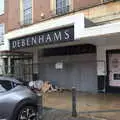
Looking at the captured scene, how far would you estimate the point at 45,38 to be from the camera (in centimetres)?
1839

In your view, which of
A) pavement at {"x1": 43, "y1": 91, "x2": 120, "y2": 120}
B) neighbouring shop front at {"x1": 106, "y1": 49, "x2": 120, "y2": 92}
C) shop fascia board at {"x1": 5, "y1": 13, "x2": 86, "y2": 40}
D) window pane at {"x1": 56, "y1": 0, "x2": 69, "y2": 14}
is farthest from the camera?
window pane at {"x1": 56, "y1": 0, "x2": 69, "y2": 14}

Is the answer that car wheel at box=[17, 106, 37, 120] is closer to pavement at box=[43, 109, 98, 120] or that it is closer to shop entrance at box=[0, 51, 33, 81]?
pavement at box=[43, 109, 98, 120]

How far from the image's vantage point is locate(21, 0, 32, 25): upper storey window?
23328mm

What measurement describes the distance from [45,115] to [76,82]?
7.94 metres

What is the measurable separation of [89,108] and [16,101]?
13.9ft

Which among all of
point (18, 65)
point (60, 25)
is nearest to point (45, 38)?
point (60, 25)

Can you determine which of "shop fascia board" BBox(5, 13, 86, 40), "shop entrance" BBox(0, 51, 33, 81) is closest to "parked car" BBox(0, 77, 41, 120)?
"shop fascia board" BBox(5, 13, 86, 40)

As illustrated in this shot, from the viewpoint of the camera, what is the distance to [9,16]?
26.2 metres

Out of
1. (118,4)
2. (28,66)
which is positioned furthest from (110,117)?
(28,66)

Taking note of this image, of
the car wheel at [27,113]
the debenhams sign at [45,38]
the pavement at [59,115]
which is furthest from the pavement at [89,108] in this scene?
the debenhams sign at [45,38]

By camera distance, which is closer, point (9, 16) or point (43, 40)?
point (43, 40)

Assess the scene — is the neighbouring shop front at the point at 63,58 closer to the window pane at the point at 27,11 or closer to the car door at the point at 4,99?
the window pane at the point at 27,11

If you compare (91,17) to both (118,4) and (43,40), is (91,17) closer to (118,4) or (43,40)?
(118,4)

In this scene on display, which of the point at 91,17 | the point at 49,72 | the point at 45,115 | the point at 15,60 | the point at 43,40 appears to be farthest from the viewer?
the point at 15,60
